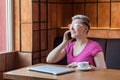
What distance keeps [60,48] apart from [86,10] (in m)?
1.12

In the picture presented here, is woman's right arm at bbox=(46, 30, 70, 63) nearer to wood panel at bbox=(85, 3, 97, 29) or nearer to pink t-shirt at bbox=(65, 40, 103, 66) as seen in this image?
pink t-shirt at bbox=(65, 40, 103, 66)

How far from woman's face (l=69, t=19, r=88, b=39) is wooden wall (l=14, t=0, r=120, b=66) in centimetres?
85

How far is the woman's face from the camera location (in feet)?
8.14

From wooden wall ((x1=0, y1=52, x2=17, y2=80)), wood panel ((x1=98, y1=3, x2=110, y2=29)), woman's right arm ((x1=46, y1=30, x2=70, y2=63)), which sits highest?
wood panel ((x1=98, y1=3, x2=110, y2=29))

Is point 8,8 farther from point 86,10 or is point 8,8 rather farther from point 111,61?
point 111,61

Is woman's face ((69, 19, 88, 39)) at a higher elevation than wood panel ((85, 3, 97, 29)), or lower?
lower

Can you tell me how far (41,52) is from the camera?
3.45 metres

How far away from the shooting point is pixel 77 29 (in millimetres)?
2484

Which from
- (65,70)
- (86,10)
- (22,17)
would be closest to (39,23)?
(22,17)

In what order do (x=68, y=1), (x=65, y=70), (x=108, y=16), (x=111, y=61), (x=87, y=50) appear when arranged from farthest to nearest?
(x=68, y=1)
(x=108, y=16)
(x=111, y=61)
(x=87, y=50)
(x=65, y=70)

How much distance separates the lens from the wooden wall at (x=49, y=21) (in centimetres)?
325

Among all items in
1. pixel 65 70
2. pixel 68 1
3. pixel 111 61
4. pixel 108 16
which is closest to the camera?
pixel 65 70

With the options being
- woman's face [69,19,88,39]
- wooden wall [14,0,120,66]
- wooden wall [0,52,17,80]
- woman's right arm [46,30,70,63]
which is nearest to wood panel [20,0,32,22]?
wooden wall [14,0,120,66]

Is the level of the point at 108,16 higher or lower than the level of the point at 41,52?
higher
